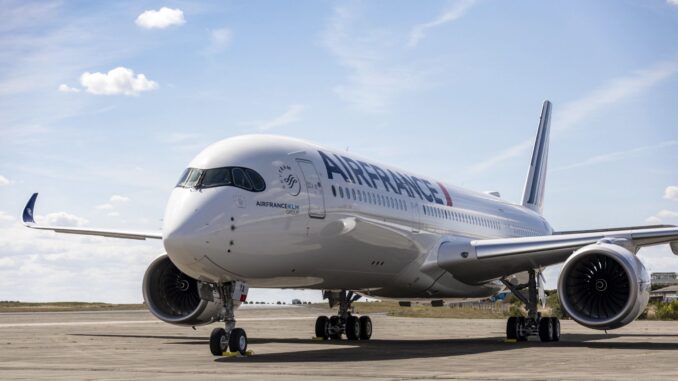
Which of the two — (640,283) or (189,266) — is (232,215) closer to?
(189,266)

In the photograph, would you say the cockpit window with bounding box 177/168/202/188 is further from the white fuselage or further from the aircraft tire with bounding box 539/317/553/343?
the aircraft tire with bounding box 539/317/553/343

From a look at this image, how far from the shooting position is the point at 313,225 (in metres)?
16.0

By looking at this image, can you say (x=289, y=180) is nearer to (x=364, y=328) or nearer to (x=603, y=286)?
(x=603, y=286)

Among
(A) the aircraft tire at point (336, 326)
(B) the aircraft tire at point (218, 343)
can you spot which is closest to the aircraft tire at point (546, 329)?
(A) the aircraft tire at point (336, 326)

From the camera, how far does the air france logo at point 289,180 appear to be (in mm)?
15484

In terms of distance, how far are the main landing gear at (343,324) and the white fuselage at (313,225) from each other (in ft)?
3.19

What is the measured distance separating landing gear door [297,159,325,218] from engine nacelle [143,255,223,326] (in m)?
3.94

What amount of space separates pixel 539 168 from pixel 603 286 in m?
17.7

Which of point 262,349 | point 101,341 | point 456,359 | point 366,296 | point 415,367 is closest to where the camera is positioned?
point 415,367

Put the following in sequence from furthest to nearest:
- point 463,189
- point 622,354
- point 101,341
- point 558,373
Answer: point 463,189 < point 101,341 < point 622,354 < point 558,373

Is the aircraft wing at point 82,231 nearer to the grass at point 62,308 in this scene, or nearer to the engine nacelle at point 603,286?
the engine nacelle at point 603,286

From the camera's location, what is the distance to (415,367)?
12.3 metres

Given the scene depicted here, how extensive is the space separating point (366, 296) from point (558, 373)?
37.0 ft

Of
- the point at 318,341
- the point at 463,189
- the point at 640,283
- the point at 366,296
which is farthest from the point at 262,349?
the point at 463,189
